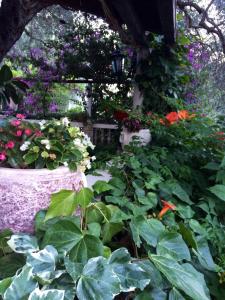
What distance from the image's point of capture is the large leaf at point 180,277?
89 cm

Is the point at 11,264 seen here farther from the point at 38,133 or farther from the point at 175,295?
the point at 38,133

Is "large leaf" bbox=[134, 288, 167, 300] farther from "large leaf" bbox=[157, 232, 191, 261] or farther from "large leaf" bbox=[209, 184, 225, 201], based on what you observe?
"large leaf" bbox=[209, 184, 225, 201]

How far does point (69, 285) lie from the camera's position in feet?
2.89

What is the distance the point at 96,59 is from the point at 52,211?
15.5ft

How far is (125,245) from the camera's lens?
4.44 ft

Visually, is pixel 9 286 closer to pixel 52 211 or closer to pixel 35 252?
pixel 35 252

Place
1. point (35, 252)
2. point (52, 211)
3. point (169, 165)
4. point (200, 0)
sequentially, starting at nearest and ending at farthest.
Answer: point (35, 252), point (52, 211), point (169, 165), point (200, 0)

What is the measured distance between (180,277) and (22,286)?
43 centimetres

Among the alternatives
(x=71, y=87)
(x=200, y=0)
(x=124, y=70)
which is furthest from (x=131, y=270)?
(x=200, y=0)

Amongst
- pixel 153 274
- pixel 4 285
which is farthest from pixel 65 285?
pixel 153 274

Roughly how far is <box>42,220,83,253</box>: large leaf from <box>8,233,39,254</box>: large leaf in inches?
1.6

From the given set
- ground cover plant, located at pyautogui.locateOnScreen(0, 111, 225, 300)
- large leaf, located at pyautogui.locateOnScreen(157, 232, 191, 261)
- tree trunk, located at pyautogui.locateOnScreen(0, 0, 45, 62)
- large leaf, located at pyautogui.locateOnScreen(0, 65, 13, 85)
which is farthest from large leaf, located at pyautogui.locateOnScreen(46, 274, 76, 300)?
tree trunk, located at pyautogui.locateOnScreen(0, 0, 45, 62)

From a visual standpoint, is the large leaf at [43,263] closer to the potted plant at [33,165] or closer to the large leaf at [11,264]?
the large leaf at [11,264]

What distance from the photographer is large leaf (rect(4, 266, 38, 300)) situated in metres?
0.82
